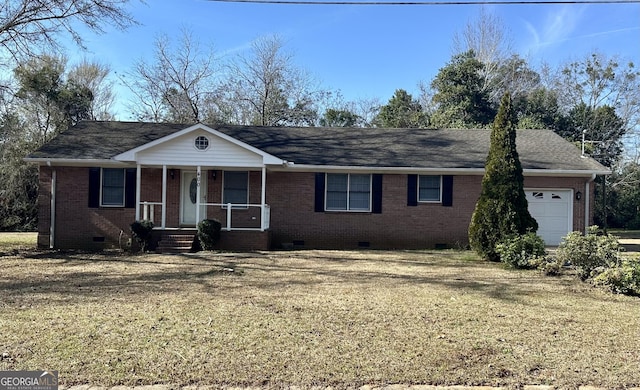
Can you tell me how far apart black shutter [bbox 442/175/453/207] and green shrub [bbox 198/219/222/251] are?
7.34 m

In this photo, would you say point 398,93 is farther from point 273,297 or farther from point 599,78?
point 273,297

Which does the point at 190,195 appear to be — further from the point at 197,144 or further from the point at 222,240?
the point at 222,240

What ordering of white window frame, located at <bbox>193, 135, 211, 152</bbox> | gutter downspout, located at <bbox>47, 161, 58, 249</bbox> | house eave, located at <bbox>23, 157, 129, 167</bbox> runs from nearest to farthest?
white window frame, located at <bbox>193, 135, 211, 152</bbox>, house eave, located at <bbox>23, 157, 129, 167</bbox>, gutter downspout, located at <bbox>47, 161, 58, 249</bbox>

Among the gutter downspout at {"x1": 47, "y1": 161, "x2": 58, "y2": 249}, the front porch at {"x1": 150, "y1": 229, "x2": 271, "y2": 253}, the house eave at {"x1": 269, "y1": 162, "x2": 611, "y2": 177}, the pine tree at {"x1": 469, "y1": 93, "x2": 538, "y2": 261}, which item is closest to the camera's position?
the pine tree at {"x1": 469, "y1": 93, "x2": 538, "y2": 261}

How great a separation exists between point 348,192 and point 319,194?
98 cm

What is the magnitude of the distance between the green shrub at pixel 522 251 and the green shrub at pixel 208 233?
7.71 meters

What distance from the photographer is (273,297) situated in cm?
726

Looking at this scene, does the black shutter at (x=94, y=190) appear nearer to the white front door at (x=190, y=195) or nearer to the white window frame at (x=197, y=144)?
the white front door at (x=190, y=195)

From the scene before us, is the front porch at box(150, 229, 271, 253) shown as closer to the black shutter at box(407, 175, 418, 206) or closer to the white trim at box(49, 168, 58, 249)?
the white trim at box(49, 168, 58, 249)

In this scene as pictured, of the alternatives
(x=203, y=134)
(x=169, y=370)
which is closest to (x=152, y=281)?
(x=169, y=370)

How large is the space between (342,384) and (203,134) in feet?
35.3

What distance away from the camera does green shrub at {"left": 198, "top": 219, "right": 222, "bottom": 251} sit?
13109mm

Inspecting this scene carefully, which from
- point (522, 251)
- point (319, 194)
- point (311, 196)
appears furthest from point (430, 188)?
point (522, 251)

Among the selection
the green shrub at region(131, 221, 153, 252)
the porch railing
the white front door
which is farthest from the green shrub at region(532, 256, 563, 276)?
the green shrub at region(131, 221, 153, 252)
